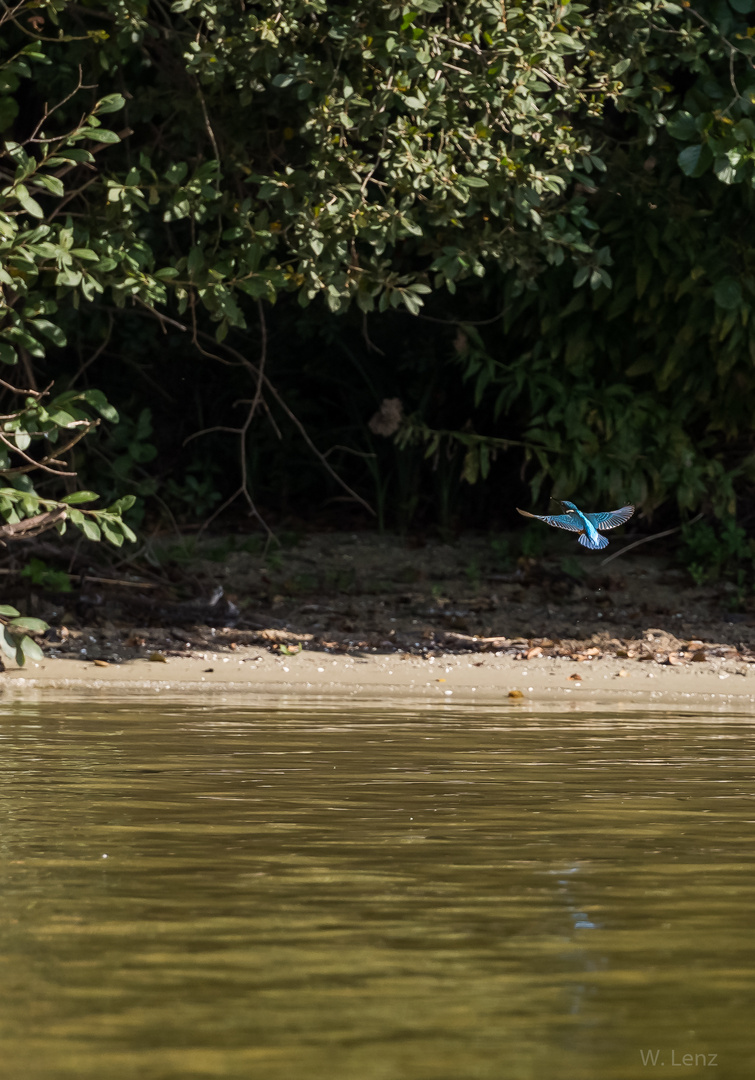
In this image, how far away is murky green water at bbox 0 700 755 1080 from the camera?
2.88 metres

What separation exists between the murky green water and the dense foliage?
9.87ft

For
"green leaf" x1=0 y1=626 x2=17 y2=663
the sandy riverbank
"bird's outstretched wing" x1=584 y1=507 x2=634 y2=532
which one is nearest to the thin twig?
the sandy riverbank

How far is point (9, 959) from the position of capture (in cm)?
341

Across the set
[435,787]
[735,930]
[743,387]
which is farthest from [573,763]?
[743,387]

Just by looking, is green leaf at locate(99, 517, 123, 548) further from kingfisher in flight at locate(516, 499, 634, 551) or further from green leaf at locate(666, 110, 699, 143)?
green leaf at locate(666, 110, 699, 143)

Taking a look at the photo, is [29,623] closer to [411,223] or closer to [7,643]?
[7,643]

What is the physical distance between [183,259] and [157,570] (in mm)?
2758

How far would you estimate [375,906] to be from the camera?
3928mm

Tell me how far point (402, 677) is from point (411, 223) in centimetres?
244

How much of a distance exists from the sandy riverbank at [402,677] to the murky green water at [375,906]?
1864 millimetres

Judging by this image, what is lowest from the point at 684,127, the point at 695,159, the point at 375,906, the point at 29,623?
the point at 29,623

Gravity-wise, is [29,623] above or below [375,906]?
below

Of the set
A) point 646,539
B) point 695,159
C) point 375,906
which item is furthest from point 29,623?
point 646,539

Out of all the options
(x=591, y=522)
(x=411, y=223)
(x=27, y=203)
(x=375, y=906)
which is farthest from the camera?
(x=411, y=223)
